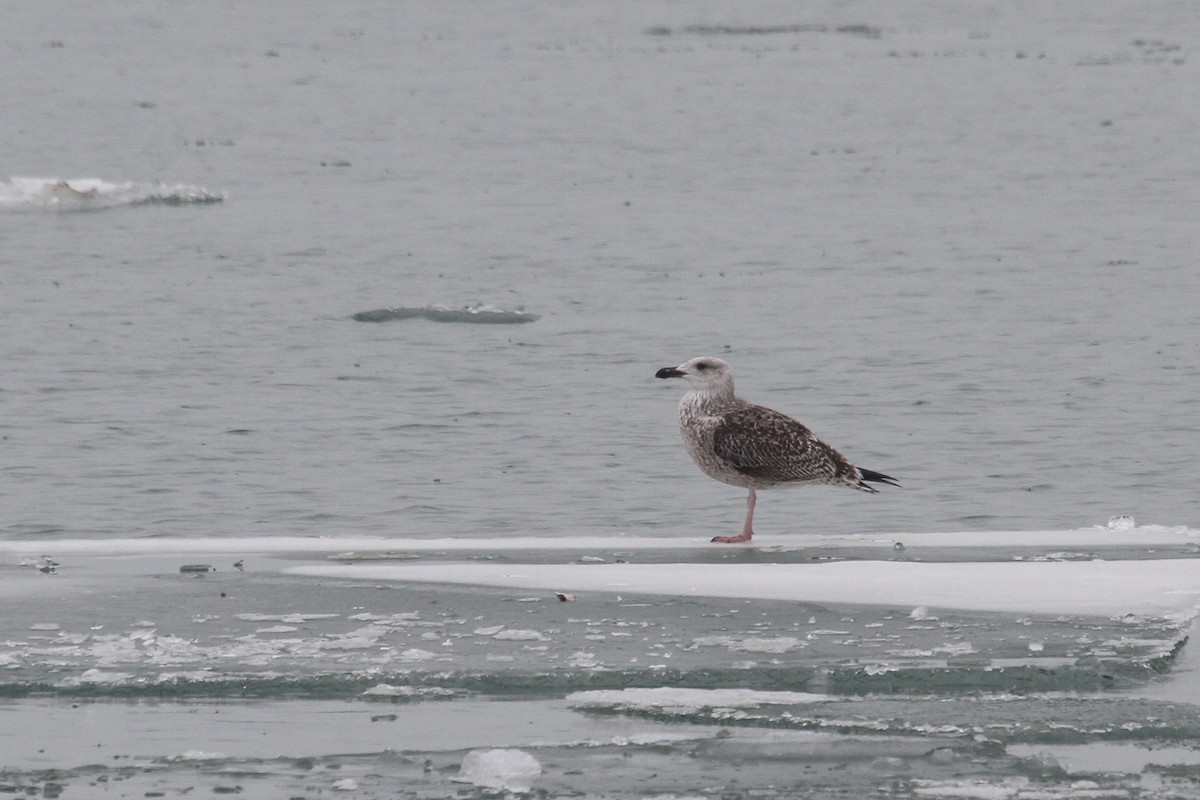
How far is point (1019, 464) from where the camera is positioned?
12.3 m

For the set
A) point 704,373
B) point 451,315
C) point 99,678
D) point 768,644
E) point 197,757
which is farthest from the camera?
point 451,315

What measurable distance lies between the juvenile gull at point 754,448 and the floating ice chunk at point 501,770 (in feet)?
12.8

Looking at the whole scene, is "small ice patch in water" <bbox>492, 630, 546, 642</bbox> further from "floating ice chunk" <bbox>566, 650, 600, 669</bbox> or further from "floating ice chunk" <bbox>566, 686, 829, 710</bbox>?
"floating ice chunk" <bbox>566, 686, 829, 710</bbox>

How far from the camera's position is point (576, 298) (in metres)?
18.0

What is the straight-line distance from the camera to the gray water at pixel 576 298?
1136 cm

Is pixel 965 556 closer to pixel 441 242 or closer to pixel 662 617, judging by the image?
pixel 662 617

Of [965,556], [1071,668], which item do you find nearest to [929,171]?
[965,556]

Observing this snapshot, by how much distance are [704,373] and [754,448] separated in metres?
0.62

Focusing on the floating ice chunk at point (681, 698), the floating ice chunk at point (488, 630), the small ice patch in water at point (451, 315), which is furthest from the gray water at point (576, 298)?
the floating ice chunk at point (488, 630)

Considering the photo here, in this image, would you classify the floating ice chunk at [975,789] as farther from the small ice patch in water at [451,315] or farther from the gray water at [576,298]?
the small ice patch in water at [451,315]

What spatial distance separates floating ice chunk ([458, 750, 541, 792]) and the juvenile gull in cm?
390

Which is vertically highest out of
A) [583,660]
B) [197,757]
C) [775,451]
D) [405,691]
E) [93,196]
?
[93,196]

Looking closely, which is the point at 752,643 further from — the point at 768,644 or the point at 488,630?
the point at 488,630

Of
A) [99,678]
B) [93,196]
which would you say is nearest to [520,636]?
[99,678]
